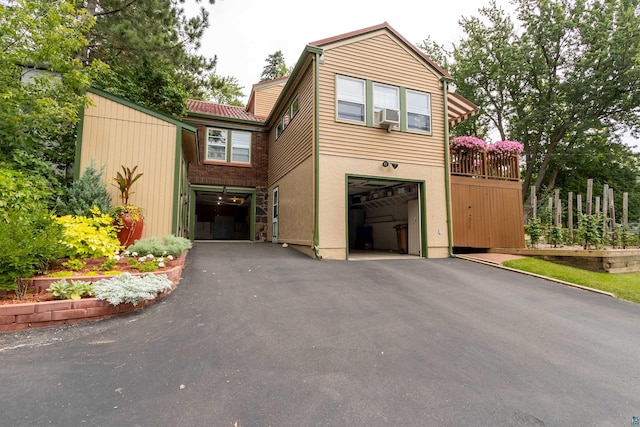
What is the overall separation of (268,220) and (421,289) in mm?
8272

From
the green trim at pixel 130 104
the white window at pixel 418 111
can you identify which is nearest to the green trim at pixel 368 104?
the white window at pixel 418 111

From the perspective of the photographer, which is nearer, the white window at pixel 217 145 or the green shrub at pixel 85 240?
the green shrub at pixel 85 240

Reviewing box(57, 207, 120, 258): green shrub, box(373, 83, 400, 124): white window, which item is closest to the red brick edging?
box(57, 207, 120, 258): green shrub

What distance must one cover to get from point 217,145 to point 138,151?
5.58 m

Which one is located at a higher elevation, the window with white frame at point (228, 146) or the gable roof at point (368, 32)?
the gable roof at point (368, 32)

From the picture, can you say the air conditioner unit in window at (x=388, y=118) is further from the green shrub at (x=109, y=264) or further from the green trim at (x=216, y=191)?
the green shrub at (x=109, y=264)

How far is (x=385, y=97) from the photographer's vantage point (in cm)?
891

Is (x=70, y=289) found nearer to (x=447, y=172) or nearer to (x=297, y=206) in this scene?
(x=297, y=206)

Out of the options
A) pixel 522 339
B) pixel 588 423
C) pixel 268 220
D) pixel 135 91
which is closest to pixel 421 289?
pixel 522 339

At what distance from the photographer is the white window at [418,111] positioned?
9156 millimetres

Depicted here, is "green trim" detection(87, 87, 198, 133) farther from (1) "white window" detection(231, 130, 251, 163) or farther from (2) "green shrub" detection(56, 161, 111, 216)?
(1) "white window" detection(231, 130, 251, 163)

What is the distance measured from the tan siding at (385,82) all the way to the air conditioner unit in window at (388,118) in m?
0.24

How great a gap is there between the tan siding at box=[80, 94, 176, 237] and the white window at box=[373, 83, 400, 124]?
18.4ft

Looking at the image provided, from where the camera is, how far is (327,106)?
812 centimetres
